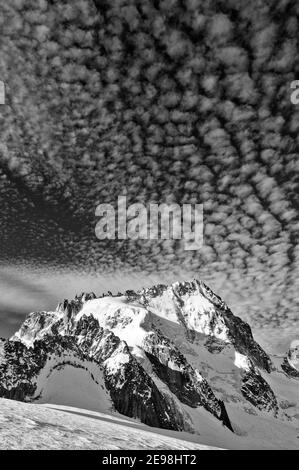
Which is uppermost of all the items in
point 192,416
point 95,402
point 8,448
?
point 8,448

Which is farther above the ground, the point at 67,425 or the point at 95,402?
the point at 67,425

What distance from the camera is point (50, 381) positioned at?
469ft

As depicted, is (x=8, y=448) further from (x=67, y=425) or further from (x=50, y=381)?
(x=50, y=381)

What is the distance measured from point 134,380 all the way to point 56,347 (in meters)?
35.9

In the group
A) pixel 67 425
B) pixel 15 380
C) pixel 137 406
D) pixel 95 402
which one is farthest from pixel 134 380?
pixel 67 425

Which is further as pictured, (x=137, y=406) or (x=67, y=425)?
(x=137, y=406)

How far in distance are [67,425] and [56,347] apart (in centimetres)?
15367

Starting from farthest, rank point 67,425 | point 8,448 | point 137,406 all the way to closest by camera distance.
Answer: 1. point 137,406
2. point 67,425
3. point 8,448
